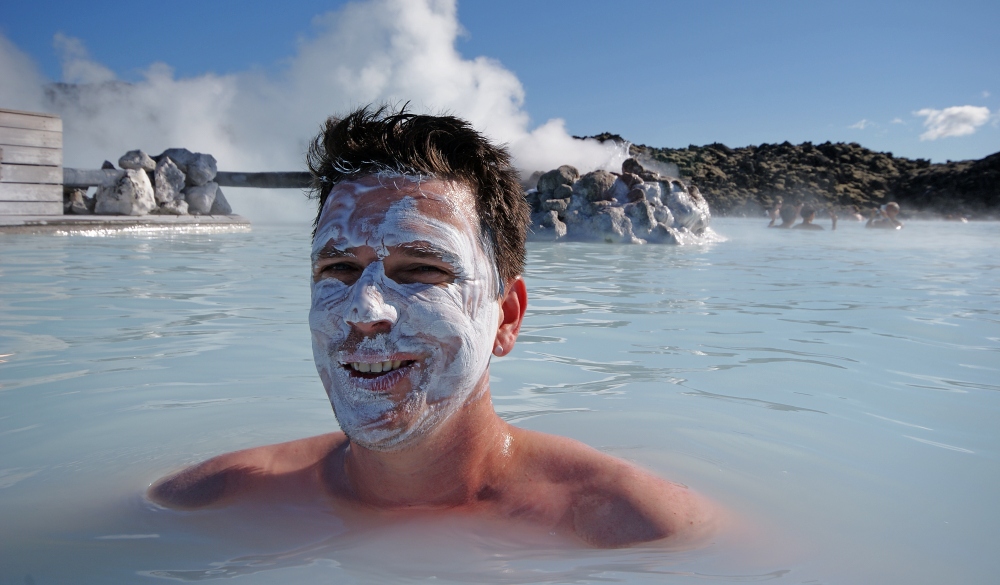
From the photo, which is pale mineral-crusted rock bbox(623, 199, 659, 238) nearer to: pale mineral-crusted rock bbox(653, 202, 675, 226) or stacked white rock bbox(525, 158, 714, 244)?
stacked white rock bbox(525, 158, 714, 244)

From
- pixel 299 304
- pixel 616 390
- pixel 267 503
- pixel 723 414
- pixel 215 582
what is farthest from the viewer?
pixel 299 304

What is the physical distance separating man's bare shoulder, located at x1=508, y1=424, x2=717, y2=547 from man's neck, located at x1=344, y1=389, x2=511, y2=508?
13 centimetres

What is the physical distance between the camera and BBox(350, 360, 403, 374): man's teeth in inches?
67.3

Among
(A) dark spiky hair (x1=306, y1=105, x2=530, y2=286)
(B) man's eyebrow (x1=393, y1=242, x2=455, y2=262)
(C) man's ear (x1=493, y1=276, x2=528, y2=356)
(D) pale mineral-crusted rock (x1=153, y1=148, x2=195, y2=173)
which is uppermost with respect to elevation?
(D) pale mineral-crusted rock (x1=153, y1=148, x2=195, y2=173)

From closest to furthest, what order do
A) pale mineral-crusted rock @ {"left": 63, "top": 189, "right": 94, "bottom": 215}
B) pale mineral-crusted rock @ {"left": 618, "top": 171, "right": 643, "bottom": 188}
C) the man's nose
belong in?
the man's nose
pale mineral-crusted rock @ {"left": 63, "top": 189, "right": 94, "bottom": 215}
pale mineral-crusted rock @ {"left": 618, "top": 171, "right": 643, "bottom": 188}

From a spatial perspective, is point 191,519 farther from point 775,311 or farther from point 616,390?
point 775,311

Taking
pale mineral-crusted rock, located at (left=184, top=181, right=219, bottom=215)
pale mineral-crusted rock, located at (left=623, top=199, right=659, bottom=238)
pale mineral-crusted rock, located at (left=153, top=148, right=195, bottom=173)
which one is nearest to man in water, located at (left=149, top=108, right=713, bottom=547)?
pale mineral-crusted rock, located at (left=623, top=199, right=659, bottom=238)

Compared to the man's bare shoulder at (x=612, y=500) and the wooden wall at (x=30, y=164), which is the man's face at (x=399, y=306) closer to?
the man's bare shoulder at (x=612, y=500)

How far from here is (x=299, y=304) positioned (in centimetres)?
548

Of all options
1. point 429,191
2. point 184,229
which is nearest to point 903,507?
point 429,191

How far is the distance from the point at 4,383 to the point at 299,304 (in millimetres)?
2321

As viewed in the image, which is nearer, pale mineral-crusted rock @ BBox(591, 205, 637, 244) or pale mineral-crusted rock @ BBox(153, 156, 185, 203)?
pale mineral-crusted rock @ BBox(591, 205, 637, 244)

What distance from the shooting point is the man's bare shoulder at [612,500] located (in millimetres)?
1798

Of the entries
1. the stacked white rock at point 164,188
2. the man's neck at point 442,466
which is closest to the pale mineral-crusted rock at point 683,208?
the stacked white rock at point 164,188
